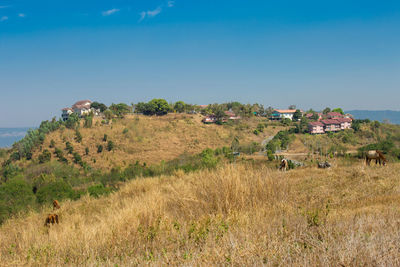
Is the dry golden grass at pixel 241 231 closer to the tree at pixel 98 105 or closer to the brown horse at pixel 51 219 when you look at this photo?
the brown horse at pixel 51 219

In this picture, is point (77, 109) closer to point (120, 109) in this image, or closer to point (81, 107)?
point (81, 107)

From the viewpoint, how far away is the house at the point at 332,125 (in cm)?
7569

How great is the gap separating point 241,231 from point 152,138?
59.5m

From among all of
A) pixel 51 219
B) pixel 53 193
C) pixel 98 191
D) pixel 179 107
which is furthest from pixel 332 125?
pixel 51 219

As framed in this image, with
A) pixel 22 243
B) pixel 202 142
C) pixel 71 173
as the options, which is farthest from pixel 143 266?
pixel 202 142

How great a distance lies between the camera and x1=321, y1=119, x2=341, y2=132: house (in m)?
75.7

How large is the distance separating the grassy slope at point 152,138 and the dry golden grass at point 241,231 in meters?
44.9

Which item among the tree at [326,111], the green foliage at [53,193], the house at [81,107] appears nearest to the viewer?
the green foliage at [53,193]

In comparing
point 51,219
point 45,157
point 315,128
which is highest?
point 51,219

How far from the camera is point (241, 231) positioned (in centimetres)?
279

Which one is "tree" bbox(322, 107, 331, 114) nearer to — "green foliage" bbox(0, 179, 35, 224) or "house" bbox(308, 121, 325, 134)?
"house" bbox(308, 121, 325, 134)

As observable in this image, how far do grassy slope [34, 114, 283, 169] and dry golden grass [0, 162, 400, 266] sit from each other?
44.9m

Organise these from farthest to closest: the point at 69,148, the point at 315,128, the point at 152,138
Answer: the point at 315,128
the point at 152,138
the point at 69,148

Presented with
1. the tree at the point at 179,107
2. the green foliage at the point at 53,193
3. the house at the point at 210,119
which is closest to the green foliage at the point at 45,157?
the green foliage at the point at 53,193
